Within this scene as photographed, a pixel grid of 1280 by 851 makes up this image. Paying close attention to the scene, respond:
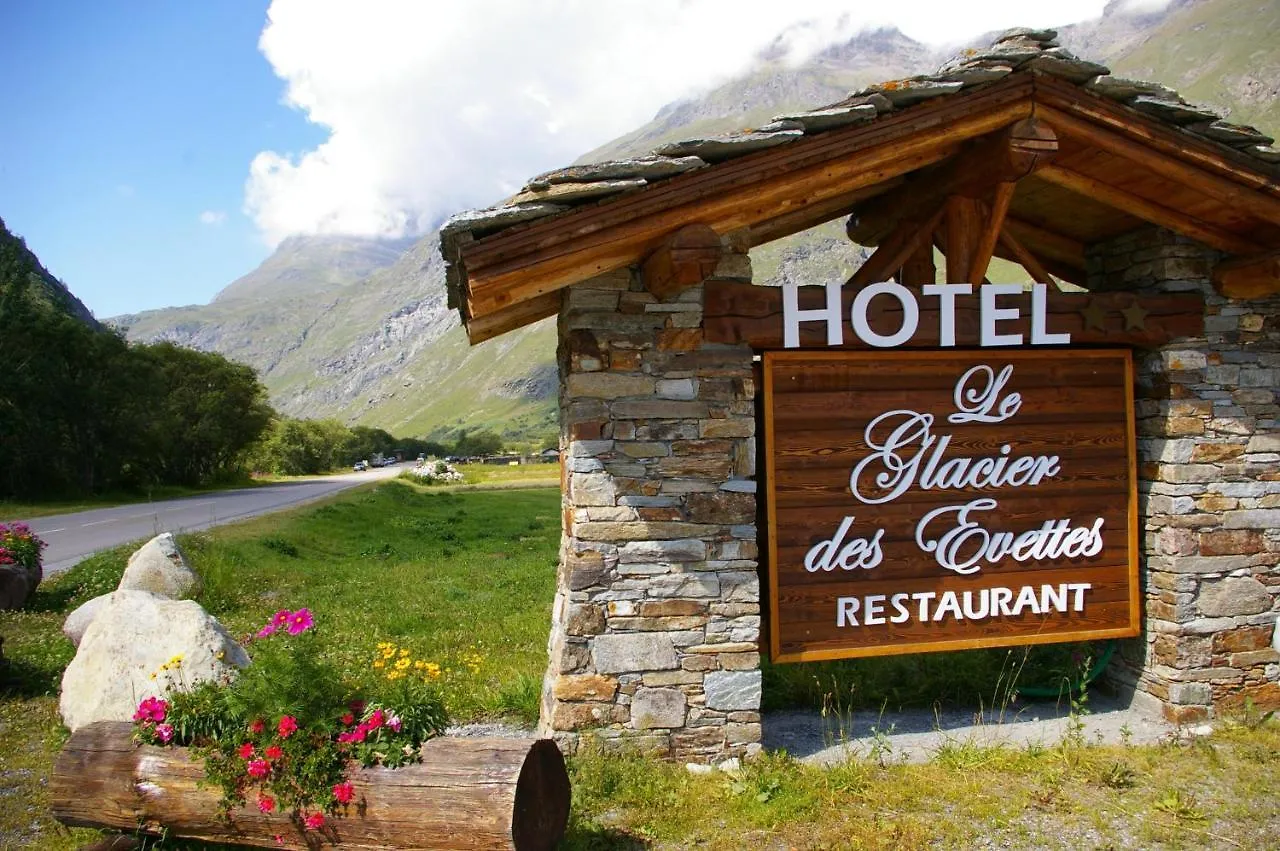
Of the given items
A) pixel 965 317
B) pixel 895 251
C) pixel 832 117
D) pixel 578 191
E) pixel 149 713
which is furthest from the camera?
pixel 895 251

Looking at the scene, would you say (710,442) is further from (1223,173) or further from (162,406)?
(162,406)

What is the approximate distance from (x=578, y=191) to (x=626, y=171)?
340 millimetres

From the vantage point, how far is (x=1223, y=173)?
5.88 metres

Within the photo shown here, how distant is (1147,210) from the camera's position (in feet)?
20.8

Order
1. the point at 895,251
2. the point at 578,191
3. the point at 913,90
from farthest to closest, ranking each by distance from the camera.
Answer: the point at 895,251 → the point at 913,90 → the point at 578,191

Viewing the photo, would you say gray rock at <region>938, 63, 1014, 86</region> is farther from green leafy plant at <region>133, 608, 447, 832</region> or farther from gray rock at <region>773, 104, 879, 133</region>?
green leafy plant at <region>133, 608, 447, 832</region>

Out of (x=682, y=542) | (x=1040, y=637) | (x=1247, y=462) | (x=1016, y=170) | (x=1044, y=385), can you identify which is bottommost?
(x=1040, y=637)

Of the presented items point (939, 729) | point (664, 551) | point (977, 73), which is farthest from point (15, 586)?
point (977, 73)

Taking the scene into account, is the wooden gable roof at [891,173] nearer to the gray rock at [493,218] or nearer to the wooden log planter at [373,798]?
the gray rock at [493,218]

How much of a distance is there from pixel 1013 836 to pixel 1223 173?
4956mm

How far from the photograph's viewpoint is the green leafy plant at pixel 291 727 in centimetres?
416

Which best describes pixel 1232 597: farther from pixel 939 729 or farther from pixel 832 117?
pixel 832 117

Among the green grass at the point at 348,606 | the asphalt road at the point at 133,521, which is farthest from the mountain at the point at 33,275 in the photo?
the green grass at the point at 348,606

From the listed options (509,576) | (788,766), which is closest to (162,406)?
(509,576)
